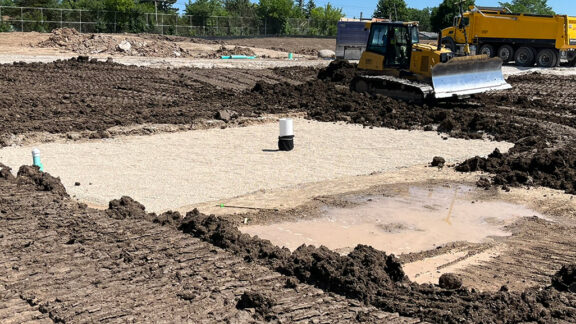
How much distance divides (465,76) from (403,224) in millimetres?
11512

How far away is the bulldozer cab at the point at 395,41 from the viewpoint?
69.6 feet

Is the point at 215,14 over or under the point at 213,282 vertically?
over

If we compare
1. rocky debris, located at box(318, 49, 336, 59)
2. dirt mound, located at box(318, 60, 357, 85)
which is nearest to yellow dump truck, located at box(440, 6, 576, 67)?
rocky debris, located at box(318, 49, 336, 59)

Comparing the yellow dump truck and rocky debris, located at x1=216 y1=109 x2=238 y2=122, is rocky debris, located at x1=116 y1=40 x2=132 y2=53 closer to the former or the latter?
the yellow dump truck

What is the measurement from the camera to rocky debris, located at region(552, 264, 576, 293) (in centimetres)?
704

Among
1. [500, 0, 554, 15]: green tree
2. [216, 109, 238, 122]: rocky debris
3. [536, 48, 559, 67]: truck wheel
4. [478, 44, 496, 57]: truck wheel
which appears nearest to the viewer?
[216, 109, 238, 122]: rocky debris

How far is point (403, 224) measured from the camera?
9.82 m

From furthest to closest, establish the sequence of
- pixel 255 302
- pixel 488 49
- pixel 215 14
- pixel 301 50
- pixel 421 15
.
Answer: pixel 421 15 → pixel 215 14 → pixel 301 50 → pixel 488 49 → pixel 255 302

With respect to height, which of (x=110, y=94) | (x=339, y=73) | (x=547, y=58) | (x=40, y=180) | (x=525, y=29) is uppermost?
(x=525, y=29)

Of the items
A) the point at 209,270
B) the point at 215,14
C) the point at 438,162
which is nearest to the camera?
the point at 209,270

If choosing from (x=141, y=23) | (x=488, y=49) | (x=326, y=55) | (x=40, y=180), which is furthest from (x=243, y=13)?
(x=40, y=180)

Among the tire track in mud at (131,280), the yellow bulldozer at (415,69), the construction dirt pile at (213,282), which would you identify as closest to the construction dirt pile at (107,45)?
the yellow bulldozer at (415,69)

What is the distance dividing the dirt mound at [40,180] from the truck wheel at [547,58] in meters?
30.4

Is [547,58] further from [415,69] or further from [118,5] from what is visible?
[118,5]
